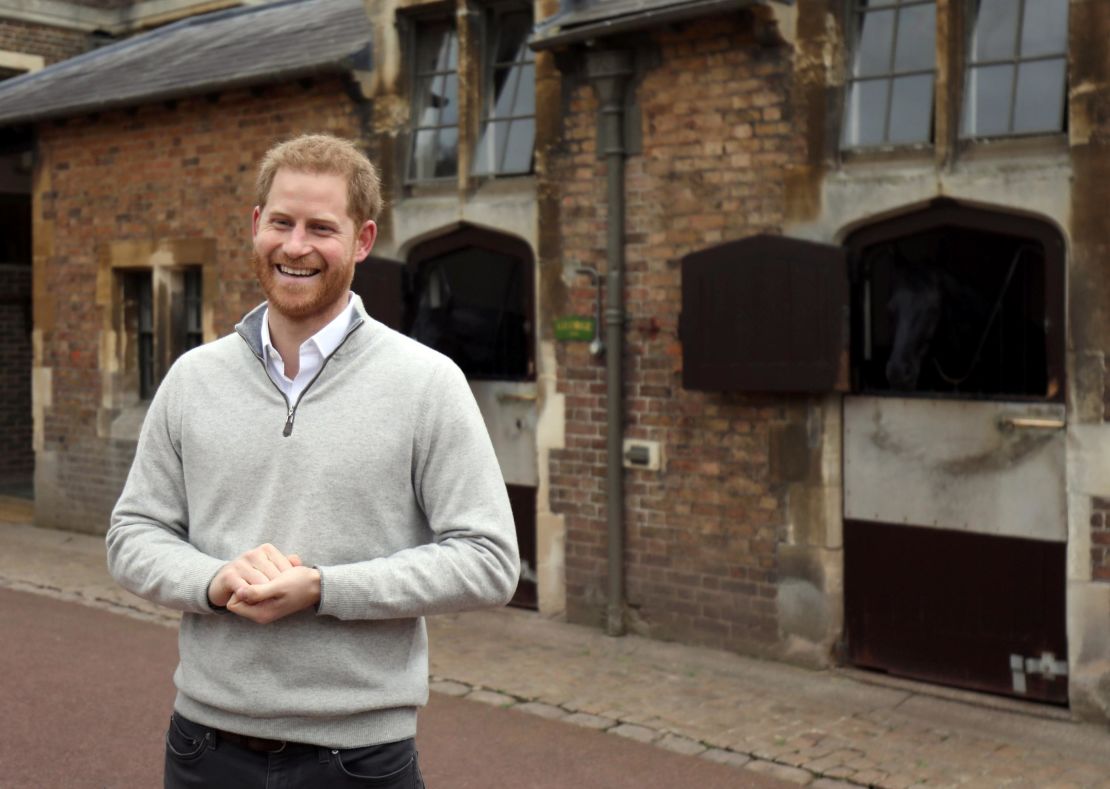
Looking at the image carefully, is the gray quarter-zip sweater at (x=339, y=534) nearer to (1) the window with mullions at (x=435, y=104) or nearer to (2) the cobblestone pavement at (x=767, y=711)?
(2) the cobblestone pavement at (x=767, y=711)

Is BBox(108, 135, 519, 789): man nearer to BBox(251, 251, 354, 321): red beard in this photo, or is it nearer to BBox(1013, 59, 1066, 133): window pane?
BBox(251, 251, 354, 321): red beard

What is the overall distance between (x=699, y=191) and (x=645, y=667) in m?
2.87

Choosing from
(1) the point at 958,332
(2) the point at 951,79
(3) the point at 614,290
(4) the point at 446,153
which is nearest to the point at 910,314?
(1) the point at 958,332

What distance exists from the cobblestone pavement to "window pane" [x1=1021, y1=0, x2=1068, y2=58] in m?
3.40

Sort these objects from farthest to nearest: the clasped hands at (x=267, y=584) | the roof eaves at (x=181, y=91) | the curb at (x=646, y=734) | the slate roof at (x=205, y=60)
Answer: the slate roof at (x=205, y=60), the roof eaves at (x=181, y=91), the curb at (x=646, y=734), the clasped hands at (x=267, y=584)

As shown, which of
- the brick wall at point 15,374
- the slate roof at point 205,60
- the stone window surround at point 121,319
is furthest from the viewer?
the brick wall at point 15,374

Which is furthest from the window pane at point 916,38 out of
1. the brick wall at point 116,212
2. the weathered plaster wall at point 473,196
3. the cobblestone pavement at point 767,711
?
the brick wall at point 116,212

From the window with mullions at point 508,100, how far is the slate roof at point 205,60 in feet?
3.48

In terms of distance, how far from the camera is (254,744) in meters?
2.39

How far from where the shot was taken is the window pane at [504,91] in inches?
379

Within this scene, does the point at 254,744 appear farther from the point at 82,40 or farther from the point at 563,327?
the point at 82,40

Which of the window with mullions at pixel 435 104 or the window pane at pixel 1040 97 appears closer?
the window pane at pixel 1040 97

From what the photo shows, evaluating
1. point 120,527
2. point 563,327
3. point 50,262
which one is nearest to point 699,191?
point 563,327

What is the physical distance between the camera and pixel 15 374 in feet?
56.1
